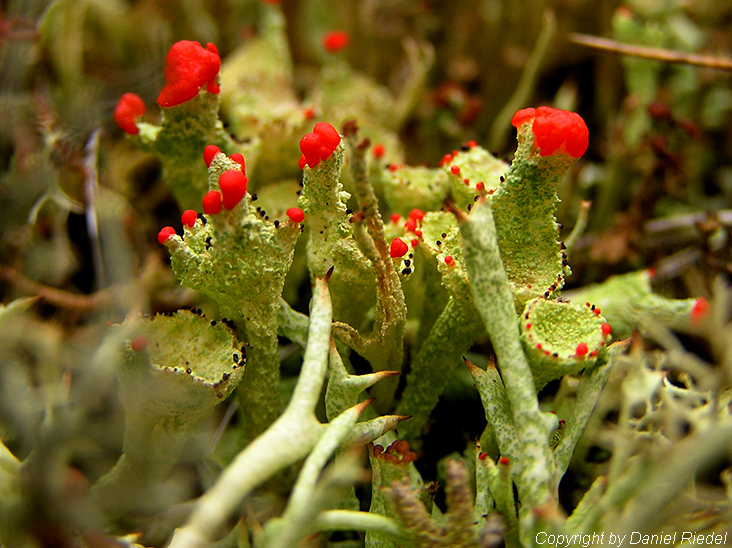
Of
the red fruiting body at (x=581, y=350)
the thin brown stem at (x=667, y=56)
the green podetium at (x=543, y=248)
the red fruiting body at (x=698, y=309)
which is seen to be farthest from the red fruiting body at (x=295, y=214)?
the thin brown stem at (x=667, y=56)

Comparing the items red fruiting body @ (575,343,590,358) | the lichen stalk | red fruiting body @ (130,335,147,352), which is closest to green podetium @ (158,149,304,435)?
red fruiting body @ (130,335,147,352)

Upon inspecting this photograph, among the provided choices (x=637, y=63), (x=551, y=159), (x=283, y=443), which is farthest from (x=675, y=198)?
(x=283, y=443)

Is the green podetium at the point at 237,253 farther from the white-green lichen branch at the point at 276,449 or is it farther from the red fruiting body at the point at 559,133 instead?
the red fruiting body at the point at 559,133

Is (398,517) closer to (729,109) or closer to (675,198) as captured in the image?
(675,198)

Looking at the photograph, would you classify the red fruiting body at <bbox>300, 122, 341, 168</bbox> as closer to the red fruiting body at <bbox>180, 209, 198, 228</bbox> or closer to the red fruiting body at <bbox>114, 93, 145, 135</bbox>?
the red fruiting body at <bbox>180, 209, 198, 228</bbox>

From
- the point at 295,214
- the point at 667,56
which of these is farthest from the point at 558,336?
the point at 667,56
